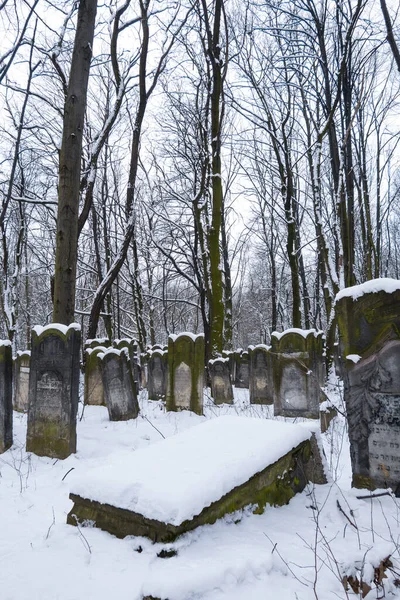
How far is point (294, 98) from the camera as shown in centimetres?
1247

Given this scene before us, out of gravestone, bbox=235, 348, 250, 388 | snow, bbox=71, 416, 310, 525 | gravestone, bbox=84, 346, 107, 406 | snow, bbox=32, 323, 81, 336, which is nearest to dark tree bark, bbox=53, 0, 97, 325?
snow, bbox=32, 323, 81, 336

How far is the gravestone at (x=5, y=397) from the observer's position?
5332 millimetres

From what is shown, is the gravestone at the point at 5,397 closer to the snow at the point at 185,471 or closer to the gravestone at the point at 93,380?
the snow at the point at 185,471

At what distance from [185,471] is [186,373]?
18.3ft

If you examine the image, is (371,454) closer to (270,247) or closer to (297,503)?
(297,503)

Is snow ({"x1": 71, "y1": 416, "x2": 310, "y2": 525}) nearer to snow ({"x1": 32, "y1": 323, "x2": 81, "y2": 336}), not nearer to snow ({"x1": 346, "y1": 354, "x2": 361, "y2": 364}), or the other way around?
snow ({"x1": 346, "y1": 354, "x2": 361, "y2": 364})

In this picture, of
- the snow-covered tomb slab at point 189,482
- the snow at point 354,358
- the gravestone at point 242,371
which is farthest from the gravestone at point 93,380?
the snow at point 354,358

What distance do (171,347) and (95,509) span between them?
582cm

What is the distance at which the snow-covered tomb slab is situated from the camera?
237cm

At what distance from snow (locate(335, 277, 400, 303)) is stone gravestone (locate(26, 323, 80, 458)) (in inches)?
134

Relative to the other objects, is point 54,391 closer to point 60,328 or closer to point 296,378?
point 60,328

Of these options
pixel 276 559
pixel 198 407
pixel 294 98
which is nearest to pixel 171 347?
pixel 198 407

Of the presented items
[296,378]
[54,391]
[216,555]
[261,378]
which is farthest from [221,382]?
[216,555]

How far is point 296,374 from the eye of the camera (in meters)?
7.74
